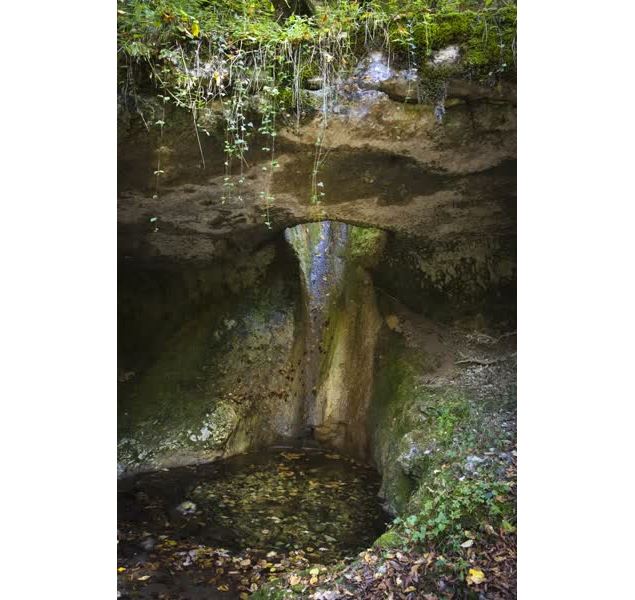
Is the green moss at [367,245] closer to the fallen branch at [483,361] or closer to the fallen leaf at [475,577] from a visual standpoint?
the fallen branch at [483,361]

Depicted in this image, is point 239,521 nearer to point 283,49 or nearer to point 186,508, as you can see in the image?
point 186,508

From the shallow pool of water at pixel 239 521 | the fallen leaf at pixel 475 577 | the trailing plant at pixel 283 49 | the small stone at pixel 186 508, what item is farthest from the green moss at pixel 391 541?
the trailing plant at pixel 283 49

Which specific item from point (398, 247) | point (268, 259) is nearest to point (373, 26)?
point (398, 247)

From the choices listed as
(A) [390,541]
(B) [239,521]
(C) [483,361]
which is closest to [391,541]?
(A) [390,541]

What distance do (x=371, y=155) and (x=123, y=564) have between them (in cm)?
452

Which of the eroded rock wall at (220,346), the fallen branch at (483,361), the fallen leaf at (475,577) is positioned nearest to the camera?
the fallen leaf at (475,577)

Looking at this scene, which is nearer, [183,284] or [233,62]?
[233,62]

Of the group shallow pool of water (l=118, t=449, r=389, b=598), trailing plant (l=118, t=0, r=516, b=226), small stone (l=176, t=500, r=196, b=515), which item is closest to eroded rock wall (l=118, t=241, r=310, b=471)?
shallow pool of water (l=118, t=449, r=389, b=598)

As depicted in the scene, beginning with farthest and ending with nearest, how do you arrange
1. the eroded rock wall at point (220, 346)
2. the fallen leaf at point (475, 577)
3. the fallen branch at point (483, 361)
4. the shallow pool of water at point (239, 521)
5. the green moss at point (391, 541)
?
the eroded rock wall at point (220, 346) → the fallen branch at point (483, 361) → the shallow pool of water at point (239, 521) → the green moss at point (391, 541) → the fallen leaf at point (475, 577)

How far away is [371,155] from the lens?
5.06 m

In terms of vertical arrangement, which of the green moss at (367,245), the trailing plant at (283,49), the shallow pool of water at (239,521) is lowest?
the shallow pool of water at (239,521)

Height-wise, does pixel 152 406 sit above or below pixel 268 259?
below

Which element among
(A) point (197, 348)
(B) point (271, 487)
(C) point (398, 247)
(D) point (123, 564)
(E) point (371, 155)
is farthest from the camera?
(A) point (197, 348)

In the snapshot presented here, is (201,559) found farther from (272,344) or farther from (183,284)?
(183,284)
